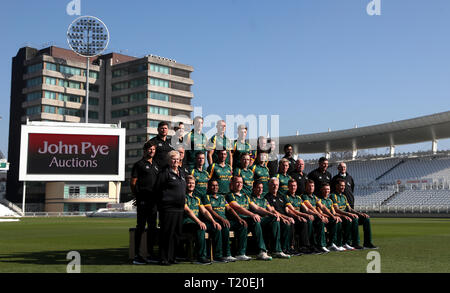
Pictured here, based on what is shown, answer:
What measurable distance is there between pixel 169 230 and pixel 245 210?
162cm

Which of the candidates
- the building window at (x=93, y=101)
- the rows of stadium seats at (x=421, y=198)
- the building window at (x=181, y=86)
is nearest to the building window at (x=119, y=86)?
the building window at (x=93, y=101)

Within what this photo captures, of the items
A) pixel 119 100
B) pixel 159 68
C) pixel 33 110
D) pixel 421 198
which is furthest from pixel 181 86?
pixel 421 198

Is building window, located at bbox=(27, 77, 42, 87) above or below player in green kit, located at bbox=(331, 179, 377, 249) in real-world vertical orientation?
above

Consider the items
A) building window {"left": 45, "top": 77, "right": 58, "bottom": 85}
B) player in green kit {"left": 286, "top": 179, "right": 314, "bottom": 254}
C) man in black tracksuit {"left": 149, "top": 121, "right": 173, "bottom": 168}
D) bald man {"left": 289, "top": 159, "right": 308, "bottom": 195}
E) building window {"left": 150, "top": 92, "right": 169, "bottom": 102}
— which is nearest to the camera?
man in black tracksuit {"left": 149, "top": 121, "right": 173, "bottom": 168}

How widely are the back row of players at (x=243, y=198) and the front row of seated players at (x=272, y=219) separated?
0.02m

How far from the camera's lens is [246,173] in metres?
10.0

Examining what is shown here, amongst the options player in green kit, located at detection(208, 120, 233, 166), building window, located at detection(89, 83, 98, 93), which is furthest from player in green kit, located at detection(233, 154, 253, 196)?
building window, located at detection(89, 83, 98, 93)

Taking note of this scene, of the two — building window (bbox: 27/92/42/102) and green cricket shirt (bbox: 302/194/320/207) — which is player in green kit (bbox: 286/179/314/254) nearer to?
green cricket shirt (bbox: 302/194/320/207)

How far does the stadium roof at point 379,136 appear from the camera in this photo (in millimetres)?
49719

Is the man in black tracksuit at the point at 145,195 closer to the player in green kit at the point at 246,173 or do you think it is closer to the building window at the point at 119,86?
the player in green kit at the point at 246,173

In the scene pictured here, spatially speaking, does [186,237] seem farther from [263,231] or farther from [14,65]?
[14,65]

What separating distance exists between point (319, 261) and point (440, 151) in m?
52.8

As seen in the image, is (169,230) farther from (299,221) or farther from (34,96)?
(34,96)

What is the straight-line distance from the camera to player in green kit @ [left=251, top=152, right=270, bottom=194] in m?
10.4
